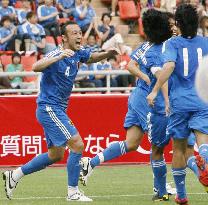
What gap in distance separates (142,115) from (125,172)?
3.89 meters

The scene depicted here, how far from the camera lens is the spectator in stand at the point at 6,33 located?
857 inches

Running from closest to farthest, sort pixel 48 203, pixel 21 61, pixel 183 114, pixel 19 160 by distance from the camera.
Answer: pixel 183 114 → pixel 48 203 → pixel 19 160 → pixel 21 61

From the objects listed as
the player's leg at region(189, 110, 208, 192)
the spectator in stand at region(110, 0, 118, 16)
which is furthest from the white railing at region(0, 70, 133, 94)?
the player's leg at region(189, 110, 208, 192)

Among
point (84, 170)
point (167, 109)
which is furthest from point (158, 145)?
point (84, 170)

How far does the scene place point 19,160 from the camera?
57.3 feet

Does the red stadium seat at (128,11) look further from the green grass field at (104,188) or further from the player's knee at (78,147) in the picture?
the player's knee at (78,147)

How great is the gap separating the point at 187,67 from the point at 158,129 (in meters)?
1.67

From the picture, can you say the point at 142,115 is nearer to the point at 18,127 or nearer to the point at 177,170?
the point at 177,170

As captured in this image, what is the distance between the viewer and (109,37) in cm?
2378

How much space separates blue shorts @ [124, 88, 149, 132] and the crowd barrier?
4.84 meters

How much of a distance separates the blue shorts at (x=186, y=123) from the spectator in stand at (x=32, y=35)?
37.5ft

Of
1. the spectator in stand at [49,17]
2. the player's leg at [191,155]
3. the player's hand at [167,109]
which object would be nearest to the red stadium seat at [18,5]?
the spectator in stand at [49,17]

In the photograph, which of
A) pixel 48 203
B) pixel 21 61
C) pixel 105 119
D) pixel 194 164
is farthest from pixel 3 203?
pixel 21 61

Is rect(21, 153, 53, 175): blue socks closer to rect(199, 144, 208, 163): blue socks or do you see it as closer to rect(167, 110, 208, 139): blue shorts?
rect(167, 110, 208, 139): blue shorts
